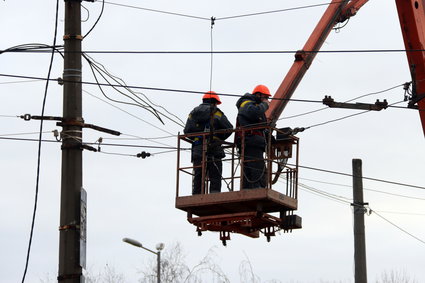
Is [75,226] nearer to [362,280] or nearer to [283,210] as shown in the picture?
[283,210]

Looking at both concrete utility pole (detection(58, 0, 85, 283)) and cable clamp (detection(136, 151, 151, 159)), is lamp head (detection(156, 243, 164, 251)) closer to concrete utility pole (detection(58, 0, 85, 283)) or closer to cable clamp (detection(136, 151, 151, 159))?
cable clamp (detection(136, 151, 151, 159))

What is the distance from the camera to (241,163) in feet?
52.0

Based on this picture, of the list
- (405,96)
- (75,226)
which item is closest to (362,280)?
(405,96)

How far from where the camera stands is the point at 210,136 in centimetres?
1623

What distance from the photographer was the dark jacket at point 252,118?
16000mm

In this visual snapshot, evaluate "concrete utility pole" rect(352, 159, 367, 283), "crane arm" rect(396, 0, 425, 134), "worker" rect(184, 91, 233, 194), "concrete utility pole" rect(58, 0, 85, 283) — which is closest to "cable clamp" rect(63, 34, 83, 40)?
"concrete utility pole" rect(58, 0, 85, 283)

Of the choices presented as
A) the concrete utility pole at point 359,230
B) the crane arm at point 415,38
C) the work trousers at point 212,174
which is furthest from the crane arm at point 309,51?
the concrete utility pole at point 359,230

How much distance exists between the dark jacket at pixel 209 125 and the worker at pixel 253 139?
316mm

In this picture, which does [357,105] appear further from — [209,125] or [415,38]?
[209,125]

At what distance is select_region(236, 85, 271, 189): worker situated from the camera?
52.4ft

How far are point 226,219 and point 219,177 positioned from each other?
2.33ft

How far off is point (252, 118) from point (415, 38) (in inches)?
155

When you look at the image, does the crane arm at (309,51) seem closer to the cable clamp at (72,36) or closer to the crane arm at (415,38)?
the crane arm at (415,38)

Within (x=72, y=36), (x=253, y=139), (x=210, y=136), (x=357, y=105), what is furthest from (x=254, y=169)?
(x=72, y=36)
